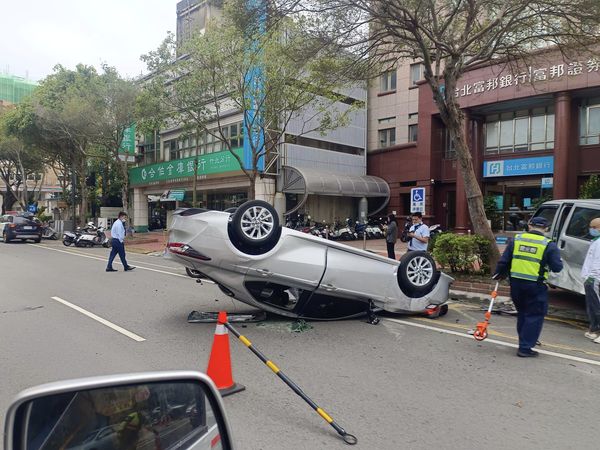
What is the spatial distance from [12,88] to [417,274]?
70363 millimetres

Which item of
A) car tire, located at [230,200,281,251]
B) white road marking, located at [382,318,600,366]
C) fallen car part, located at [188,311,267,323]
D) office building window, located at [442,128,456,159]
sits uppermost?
office building window, located at [442,128,456,159]

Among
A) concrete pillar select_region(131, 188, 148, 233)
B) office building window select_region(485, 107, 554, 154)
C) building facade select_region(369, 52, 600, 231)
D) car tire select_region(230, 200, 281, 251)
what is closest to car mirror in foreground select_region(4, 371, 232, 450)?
car tire select_region(230, 200, 281, 251)

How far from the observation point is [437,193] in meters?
27.0

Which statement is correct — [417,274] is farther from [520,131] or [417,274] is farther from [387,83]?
[387,83]

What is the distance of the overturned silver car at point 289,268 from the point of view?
20.1 feet

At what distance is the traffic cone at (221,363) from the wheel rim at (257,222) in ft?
6.30

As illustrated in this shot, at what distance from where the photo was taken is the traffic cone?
4.36 meters

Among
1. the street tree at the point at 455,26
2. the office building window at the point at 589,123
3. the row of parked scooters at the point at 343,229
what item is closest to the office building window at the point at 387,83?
the row of parked scooters at the point at 343,229

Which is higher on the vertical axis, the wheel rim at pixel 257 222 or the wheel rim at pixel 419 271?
the wheel rim at pixel 257 222

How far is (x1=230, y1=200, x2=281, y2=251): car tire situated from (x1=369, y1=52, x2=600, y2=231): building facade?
14839 millimetres

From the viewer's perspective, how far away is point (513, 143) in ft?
78.2

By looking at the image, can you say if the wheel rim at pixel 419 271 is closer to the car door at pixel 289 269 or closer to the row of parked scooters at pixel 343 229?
the car door at pixel 289 269

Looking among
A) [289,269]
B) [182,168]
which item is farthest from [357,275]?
[182,168]

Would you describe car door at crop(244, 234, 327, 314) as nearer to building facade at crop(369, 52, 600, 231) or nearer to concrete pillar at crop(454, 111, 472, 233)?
building facade at crop(369, 52, 600, 231)
